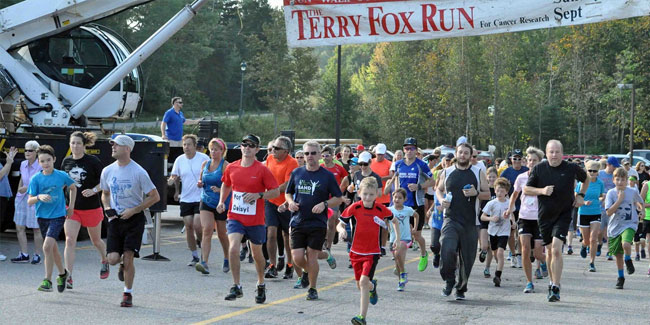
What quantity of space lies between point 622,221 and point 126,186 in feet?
21.9

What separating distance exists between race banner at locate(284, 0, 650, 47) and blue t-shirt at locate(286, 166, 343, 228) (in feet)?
5.67

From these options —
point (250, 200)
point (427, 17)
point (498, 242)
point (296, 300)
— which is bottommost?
point (296, 300)

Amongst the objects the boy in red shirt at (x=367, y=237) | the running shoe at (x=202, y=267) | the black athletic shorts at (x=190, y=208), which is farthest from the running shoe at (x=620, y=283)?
the black athletic shorts at (x=190, y=208)

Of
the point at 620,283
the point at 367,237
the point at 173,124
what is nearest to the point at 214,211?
the point at 367,237

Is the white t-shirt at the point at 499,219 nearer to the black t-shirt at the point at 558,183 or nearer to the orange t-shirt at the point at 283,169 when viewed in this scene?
the black t-shirt at the point at 558,183

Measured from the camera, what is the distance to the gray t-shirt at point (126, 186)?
947 centimetres

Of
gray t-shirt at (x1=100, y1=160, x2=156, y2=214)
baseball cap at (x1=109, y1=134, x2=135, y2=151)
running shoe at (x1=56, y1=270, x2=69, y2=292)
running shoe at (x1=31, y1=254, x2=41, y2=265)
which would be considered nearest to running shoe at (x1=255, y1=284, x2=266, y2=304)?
gray t-shirt at (x1=100, y1=160, x2=156, y2=214)

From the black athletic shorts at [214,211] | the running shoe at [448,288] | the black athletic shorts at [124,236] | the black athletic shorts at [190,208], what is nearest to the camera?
the black athletic shorts at [124,236]

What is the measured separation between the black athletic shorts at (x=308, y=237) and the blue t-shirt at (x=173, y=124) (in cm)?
891

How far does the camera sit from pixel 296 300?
9.86 m

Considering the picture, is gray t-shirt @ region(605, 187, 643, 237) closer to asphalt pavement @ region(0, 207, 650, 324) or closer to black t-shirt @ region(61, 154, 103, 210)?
asphalt pavement @ region(0, 207, 650, 324)

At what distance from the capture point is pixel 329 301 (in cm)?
991

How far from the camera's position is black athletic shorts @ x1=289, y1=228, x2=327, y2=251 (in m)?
9.88

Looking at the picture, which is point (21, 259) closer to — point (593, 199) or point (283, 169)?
point (283, 169)
